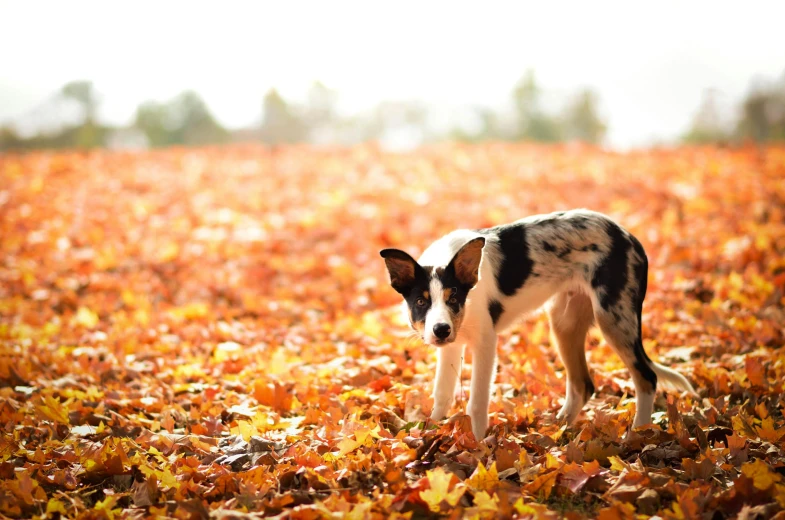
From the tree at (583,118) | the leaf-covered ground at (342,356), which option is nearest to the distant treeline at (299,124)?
the tree at (583,118)

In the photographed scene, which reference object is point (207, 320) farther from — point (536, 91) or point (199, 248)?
point (536, 91)

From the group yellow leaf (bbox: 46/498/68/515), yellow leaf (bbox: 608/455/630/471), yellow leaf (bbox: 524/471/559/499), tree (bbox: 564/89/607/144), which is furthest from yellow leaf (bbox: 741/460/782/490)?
tree (bbox: 564/89/607/144)

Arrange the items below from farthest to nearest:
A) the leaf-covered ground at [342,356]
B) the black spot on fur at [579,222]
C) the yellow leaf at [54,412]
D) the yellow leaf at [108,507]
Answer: the yellow leaf at [54,412] < the black spot on fur at [579,222] < the leaf-covered ground at [342,356] < the yellow leaf at [108,507]

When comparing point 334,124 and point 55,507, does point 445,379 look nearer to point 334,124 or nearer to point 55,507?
point 55,507

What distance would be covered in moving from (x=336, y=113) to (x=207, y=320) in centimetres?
1985

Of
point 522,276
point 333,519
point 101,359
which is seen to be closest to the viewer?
point 333,519

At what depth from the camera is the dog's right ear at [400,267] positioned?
4.61 metres

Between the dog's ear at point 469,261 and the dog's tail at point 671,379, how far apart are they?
1711 mm

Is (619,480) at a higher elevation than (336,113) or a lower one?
lower

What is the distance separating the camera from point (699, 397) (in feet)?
18.5

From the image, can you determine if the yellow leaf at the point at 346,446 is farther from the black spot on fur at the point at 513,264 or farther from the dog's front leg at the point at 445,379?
the black spot on fur at the point at 513,264

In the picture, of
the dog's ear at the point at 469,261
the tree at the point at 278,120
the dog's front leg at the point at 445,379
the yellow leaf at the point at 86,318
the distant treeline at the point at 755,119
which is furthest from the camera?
the tree at the point at 278,120

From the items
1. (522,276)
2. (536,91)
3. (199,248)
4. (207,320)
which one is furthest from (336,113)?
(522,276)

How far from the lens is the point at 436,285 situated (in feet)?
15.3
